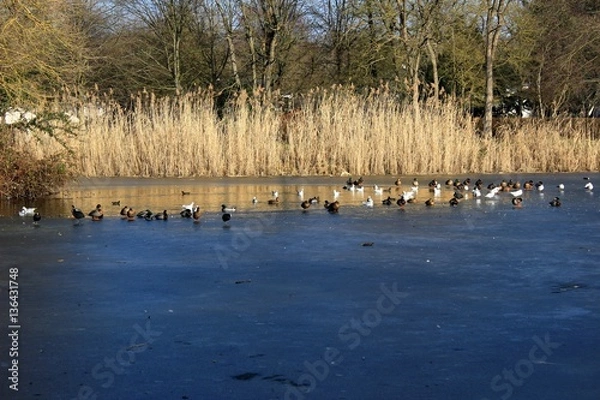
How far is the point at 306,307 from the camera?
642 cm

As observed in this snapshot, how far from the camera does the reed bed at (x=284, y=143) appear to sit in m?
20.3

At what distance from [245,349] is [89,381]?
3.16ft

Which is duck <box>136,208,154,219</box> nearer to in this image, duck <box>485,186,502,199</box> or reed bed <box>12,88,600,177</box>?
duck <box>485,186,502,199</box>

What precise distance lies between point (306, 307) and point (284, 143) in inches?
586

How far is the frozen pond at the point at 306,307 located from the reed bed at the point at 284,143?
846 cm

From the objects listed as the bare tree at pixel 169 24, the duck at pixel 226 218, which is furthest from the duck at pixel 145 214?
the bare tree at pixel 169 24

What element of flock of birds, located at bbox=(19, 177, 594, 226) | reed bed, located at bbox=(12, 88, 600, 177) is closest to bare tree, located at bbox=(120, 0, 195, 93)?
reed bed, located at bbox=(12, 88, 600, 177)

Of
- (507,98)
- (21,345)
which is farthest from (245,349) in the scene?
(507,98)

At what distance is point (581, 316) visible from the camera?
20.0 feet

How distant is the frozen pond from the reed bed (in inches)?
333

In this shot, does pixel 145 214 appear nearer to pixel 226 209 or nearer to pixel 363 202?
pixel 226 209

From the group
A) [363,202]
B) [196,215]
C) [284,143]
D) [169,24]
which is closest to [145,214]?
[196,215]

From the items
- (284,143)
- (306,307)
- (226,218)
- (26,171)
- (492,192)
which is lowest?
(306,307)

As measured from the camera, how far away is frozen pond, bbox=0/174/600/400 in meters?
4.74
